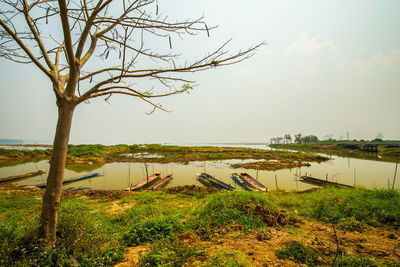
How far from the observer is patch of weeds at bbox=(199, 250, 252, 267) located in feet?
8.05

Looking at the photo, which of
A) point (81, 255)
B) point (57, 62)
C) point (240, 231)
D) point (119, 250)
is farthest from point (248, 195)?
point (57, 62)

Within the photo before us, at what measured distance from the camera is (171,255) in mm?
2830

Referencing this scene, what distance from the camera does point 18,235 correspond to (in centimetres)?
259

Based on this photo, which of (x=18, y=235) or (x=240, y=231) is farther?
(x=240, y=231)

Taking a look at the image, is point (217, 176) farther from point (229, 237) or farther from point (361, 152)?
point (361, 152)

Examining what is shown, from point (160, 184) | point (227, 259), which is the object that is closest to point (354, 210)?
point (227, 259)

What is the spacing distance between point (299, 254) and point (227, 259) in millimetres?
1466

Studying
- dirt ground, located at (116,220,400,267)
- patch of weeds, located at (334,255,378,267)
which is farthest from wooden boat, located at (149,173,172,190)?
patch of weeds, located at (334,255,378,267)

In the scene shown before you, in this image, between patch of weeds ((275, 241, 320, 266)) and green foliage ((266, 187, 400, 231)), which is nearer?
patch of weeds ((275, 241, 320, 266))

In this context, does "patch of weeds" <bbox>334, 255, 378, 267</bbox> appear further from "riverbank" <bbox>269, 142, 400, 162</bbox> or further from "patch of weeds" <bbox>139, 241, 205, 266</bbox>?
"riverbank" <bbox>269, 142, 400, 162</bbox>

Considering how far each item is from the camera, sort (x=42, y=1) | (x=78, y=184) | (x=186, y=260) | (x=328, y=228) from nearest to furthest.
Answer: (x=42, y=1) → (x=186, y=260) → (x=328, y=228) → (x=78, y=184)

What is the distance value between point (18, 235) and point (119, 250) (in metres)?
1.72

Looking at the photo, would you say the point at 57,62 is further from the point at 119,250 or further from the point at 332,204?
the point at 332,204

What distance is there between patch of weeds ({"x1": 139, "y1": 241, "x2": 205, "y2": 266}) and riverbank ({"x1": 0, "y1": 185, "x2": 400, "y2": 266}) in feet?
0.05
